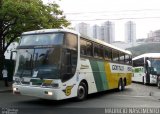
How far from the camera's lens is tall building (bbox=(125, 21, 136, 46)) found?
65312mm

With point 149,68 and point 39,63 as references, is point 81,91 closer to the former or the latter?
point 39,63

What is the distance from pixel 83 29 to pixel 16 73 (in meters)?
35.1

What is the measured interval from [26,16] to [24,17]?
27 centimetres

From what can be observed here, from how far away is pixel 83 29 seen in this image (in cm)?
4847

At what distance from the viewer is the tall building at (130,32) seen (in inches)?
2571

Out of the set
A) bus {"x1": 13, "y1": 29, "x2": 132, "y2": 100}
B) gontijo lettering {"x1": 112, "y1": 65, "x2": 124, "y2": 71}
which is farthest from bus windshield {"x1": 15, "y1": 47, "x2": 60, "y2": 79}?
gontijo lettering {"x1": 112, "y1": 65, "x2": 124, "y2": 71}

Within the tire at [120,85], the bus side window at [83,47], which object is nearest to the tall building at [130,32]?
the tire at [120,85]

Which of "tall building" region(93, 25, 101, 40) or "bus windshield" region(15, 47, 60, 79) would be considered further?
"tall building" region(93, 25, 101, 40)

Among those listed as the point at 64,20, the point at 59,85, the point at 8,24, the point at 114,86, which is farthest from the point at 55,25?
the point at 59,85

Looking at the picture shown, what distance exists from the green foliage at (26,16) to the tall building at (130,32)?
39842mm

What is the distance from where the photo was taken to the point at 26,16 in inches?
931

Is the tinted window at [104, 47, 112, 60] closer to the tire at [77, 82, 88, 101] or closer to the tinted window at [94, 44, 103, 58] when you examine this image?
the tinted window at [94, 44, 103, 58]

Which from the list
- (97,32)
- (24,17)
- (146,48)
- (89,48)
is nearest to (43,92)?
(89,48)

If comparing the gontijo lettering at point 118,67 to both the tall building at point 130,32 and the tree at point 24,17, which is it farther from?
the tall building at point 130,32
